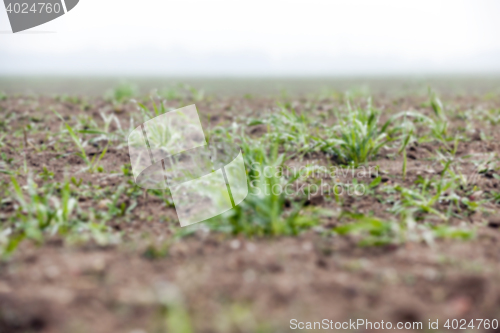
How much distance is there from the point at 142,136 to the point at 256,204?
157 cm

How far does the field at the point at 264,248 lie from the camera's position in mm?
1144

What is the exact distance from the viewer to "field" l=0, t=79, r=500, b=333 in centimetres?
114

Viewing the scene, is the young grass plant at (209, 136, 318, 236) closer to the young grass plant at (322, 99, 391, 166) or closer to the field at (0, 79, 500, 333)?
the field at (0, 79, 500, 333)

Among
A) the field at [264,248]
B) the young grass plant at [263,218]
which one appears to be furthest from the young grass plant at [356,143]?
the young grass plant at [263,218]

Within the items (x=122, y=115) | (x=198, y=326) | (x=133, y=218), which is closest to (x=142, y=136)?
(x=133, y=218)

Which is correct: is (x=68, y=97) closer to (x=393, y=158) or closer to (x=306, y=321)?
(x=393, y=158)

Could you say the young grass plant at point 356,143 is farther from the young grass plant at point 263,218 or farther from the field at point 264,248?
the young grass plant at point 263,218

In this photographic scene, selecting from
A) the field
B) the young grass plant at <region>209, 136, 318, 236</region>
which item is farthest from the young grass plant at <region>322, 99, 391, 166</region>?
the young grass plant at <region>209, 136, 318, 236</region>

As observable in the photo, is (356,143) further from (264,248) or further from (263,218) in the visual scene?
(264,248)

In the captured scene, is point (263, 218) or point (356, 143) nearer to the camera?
point (263, 218)

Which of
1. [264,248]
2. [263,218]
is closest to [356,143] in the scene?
[263,218]

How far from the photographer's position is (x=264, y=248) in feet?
4.88

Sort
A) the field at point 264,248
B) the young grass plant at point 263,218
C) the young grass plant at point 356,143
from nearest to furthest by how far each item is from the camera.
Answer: the field at point 264,248
the young grass plant at point 263,218
the young grass plant at point 356,143

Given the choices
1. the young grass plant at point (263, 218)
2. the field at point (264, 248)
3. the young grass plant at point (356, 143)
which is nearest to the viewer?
the field at point (264, 248)
